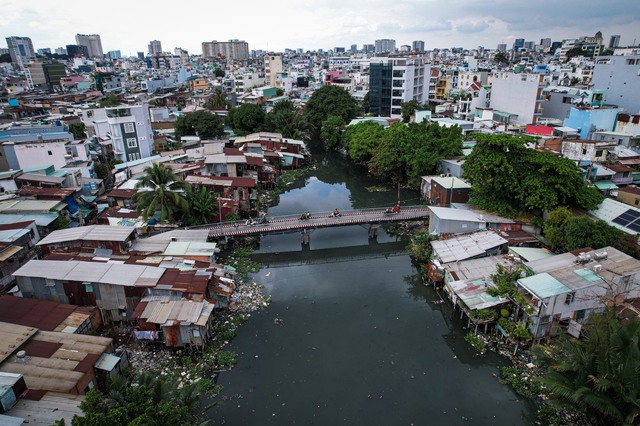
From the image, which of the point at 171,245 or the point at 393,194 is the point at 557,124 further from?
the point at 171,245

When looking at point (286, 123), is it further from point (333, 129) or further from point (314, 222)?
point (314, 222)

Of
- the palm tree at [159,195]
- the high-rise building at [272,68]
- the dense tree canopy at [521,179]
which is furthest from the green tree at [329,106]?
the high-rise building at [272,68]

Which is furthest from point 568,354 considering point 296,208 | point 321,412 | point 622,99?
point 622,99

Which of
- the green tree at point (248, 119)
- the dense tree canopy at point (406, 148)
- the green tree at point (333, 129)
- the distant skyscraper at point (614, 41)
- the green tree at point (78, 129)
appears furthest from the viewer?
the distant skyscraper at point (614, 41)

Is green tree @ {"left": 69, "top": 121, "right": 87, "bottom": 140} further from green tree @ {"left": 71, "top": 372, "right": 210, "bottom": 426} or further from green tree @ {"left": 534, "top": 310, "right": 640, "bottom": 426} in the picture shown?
green tree @ {"left": 534, "top": 310, "right": 640, "bottom": 426}

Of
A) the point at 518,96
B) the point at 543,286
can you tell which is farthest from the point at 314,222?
the point at 518,96

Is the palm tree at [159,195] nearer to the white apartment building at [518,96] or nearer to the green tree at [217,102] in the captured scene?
the white apartment building at [518,96]
